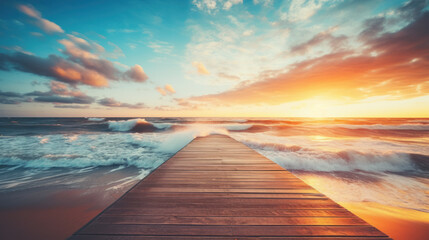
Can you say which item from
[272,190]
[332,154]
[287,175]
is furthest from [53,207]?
[332,154]

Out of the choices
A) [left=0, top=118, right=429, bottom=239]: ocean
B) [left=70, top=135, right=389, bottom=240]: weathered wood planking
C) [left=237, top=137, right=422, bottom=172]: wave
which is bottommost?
[left=0, top=118, right=429, bottom=239]: ocean

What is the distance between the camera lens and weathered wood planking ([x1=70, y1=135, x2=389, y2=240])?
1633 millimetres

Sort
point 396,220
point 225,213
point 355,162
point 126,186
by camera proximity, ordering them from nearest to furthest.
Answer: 1. point 225,213
2. point 396,220
3. point 126,186
4. point 355,162

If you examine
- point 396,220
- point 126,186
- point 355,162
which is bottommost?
point 126,186

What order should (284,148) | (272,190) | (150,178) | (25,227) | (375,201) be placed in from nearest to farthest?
(272,190) < (150,178) < (25,227) < (375,201) < (284,148)

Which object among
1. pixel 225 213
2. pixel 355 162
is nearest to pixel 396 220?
pixel 225 213

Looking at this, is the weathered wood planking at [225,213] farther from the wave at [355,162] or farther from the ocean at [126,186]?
the wave at [355,162]

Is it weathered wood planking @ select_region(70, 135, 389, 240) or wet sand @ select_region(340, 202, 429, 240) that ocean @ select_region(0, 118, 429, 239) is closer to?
wet sand @ select_region(340, 202, 429, 240)

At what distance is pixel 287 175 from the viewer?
338cm

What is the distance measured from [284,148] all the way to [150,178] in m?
10.1

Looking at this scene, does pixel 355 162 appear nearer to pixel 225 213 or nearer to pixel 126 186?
pixel 225 213

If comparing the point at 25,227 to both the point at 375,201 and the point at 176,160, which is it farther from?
the point at 375,201

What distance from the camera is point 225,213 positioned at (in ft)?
6.54

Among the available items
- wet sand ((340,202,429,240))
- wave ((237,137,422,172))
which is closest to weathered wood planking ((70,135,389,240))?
wet sand ((340,202,429,240))
